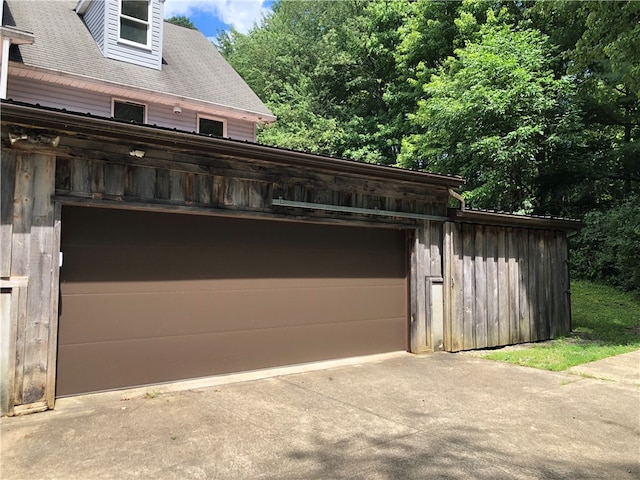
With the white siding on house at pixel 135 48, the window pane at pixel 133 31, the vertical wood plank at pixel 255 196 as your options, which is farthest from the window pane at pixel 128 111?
the vertical wood plank at pixel 255 196

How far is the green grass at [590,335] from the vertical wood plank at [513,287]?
0.32m

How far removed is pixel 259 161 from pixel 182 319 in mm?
2096

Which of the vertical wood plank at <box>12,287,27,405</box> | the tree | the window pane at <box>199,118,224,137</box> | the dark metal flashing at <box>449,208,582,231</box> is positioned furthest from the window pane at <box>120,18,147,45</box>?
the vertical wood plank at <box>12,287,27,405</box>

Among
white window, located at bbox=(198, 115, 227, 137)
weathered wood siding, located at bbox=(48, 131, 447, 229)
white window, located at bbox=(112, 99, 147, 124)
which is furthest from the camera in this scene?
white window, located at bbox=(198, 115, 227, 137)

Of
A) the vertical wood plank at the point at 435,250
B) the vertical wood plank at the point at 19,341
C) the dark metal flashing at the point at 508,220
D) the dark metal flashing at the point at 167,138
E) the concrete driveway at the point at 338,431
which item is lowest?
the concrete driveway at the point at 338,431

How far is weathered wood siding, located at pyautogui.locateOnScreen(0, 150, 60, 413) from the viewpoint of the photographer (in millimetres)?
4191

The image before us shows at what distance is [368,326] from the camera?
7008 mm

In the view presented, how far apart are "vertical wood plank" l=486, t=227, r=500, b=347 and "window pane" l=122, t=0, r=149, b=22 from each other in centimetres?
1013

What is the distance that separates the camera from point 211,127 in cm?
1235

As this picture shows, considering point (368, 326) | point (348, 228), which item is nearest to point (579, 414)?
point (368, 326)

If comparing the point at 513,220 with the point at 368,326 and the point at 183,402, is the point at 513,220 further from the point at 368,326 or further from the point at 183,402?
the point at 183,402

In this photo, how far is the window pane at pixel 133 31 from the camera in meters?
11.7

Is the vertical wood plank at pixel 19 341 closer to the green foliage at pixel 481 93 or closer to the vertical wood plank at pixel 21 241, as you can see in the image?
the vertical wood plank at pixel 21 241

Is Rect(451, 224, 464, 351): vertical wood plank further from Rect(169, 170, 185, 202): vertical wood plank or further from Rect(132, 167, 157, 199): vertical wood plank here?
Rect(132, 167, 157, 199): vertical wood plank
